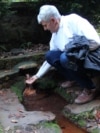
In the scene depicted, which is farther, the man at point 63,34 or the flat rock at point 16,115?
the man at point 63,34

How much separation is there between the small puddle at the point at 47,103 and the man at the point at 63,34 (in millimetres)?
296

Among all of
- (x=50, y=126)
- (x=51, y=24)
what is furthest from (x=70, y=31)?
(x=50, y=126)

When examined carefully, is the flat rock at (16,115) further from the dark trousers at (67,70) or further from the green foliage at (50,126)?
the dark trousers at (67,70)

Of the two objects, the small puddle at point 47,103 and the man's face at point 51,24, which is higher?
the man's face at point 51,24

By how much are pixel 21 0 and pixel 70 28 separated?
2600 millimetres

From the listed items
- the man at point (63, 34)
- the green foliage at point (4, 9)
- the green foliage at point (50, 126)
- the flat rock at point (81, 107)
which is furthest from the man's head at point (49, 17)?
the green foliage at point (4, 9)

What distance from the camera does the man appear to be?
4230mm

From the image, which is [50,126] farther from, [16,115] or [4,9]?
[4,9]

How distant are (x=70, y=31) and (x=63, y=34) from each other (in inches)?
3.6

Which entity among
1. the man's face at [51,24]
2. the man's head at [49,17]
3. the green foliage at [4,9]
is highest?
the man's head at [49,17]

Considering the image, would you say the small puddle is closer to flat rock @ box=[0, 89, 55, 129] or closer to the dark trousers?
flat rock @ box=[0, 89, 55, 129]

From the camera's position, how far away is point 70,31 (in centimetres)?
438

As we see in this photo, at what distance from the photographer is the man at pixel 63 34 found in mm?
4230

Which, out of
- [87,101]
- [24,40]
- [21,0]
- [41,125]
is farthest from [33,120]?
[21,0]
